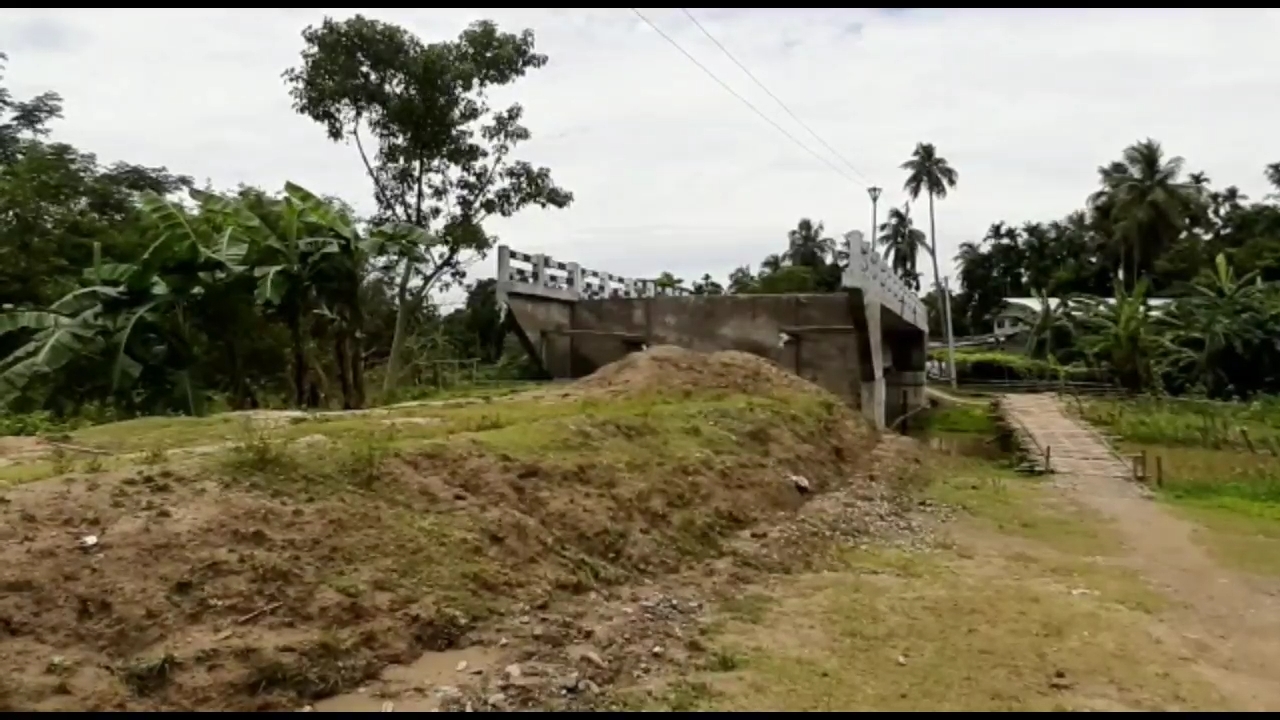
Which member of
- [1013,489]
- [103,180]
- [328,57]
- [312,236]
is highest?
[328,57]

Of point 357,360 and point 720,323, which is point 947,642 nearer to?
point 357,360

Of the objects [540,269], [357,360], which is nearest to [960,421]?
[540,269]

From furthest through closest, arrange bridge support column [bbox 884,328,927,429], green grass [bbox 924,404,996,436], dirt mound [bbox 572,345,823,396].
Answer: bridge support column [bbox 884,328,927,429] → green grass [bbox 924,404,996,436] → dirt mound [bbox 572,345,823,396]

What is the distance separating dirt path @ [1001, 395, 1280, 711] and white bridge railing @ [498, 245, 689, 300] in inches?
352

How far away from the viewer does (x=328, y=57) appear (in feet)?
52.6

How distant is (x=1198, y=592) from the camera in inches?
331

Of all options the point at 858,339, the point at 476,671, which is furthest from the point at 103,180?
the point at 476,671

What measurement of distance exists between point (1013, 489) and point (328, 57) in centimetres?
1241

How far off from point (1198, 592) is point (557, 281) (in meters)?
13.3

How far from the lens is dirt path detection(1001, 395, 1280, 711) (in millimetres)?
6059

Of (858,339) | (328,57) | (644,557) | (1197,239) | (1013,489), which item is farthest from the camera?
(1197,239)

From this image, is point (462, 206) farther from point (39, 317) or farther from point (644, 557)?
point (644, 557)

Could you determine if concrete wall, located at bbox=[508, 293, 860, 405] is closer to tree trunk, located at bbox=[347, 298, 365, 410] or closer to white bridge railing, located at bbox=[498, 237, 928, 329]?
Result: white bridge railing, located at bbox=[498, 237, 928, 329]

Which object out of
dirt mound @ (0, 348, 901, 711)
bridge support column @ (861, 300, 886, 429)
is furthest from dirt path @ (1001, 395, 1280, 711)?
dirt mound @ (0, 348, 901, 711)
